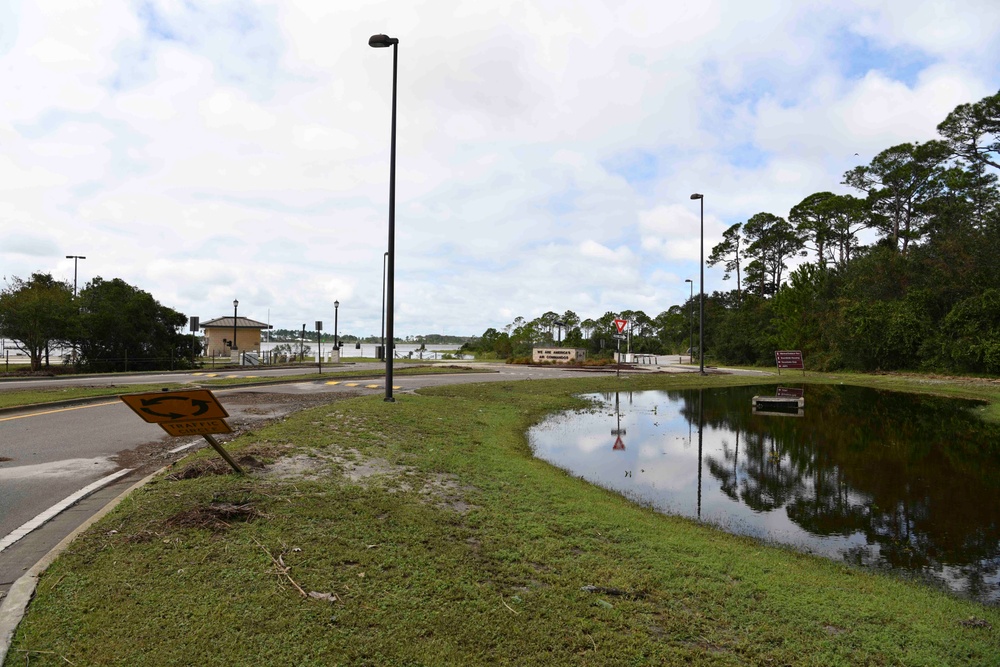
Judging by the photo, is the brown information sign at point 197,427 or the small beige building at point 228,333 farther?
the small beige building at point 228,333

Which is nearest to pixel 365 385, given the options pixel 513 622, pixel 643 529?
pixel 643 529

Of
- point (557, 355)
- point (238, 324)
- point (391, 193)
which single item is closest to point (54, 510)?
point (391, 193)

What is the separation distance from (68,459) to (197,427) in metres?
4.45

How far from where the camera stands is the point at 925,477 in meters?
9.61

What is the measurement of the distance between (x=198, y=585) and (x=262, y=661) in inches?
45.2

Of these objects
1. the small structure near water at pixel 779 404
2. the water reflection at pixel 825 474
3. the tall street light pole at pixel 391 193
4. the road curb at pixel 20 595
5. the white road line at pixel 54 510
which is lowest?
the water reflection at pixel 825 474

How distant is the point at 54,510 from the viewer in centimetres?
576

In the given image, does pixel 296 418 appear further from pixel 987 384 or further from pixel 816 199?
pixel 816 199

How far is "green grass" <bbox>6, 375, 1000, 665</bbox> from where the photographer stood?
10.8ft

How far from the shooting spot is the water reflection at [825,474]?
20.8ft

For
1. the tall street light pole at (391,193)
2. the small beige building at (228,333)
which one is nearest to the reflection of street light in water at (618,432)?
the tall street light pole at (391,193)

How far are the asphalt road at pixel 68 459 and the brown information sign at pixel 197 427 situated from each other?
122 centimetres

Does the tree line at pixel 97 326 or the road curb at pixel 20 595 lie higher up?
the tree line at pixel 97 326

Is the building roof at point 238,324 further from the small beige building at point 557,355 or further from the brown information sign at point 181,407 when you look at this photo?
the brown information sign at point 181,407
